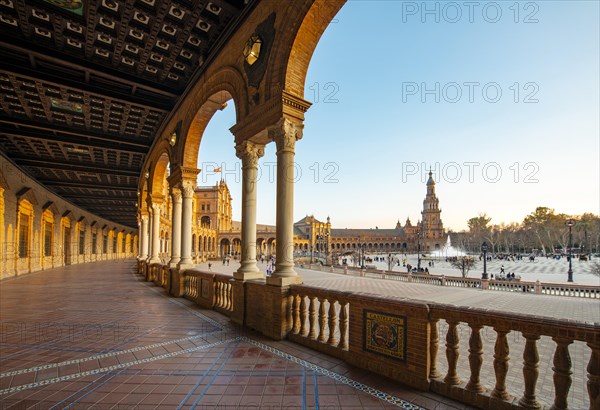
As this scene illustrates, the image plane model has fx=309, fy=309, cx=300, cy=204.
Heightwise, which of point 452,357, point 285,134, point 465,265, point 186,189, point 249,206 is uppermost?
point 285,134

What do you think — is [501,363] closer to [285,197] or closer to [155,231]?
[285,197]

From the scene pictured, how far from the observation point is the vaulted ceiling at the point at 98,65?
709 centimetres

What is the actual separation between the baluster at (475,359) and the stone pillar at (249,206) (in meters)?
4.38

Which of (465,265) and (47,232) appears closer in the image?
(47,232)

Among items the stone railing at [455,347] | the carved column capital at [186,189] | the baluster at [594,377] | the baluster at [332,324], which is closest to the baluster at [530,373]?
the stone railing at [455,347]

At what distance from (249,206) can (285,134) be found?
6.11ft

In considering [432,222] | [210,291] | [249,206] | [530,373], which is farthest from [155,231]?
[432,222]

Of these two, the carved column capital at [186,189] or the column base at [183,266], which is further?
the carved column capital at [186,189]

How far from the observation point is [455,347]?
11.4ft

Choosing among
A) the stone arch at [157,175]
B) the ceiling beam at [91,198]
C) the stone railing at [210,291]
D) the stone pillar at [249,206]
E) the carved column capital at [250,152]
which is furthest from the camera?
the ceiling beam at [91,198]

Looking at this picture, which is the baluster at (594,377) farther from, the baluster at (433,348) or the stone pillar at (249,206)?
the stone pillar at (249,206)

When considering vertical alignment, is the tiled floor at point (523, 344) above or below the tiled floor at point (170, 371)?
below

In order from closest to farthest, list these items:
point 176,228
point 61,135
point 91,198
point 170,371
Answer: point 170,371
point 176,228
point 61,135
point 91,198

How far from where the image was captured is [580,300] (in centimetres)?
1530
